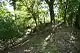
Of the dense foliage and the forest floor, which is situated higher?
the dense foliage

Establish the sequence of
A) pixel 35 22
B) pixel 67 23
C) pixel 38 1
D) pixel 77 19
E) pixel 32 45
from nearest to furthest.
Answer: pixel 32 45 → pixel 77 19 → pixel 67 23 → pixel 38 1 → pixel 35 22

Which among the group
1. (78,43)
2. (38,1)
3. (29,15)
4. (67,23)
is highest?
(38,1)

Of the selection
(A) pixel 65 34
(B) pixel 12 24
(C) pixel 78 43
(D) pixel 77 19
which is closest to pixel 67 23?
(D) pixel 77 19

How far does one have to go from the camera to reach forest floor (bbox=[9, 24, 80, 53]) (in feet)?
30.8

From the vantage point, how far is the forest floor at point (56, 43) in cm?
938

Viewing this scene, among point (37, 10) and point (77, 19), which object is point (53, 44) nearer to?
point (77, 19)

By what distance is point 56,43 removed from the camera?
1007 centimetres

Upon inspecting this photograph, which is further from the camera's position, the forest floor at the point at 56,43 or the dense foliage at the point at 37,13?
the dense foliage at the point at 37,13

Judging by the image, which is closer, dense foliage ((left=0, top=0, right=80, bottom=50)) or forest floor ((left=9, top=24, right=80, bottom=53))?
forest floor ((left=9, top=24, right=80, bottom=53))

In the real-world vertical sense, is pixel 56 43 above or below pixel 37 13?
below

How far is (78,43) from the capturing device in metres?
9.82

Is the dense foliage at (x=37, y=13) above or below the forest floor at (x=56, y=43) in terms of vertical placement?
above

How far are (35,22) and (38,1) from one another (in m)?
2.43

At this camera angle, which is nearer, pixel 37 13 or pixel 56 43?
pixel 56 43
